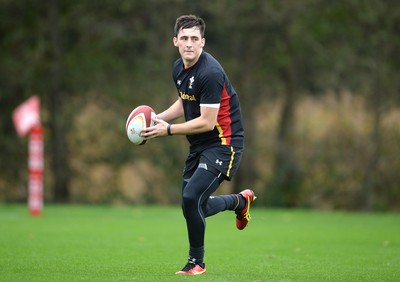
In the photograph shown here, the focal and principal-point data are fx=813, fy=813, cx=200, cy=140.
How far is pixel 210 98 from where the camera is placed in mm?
7520

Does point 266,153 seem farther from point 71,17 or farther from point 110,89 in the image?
point 71,17

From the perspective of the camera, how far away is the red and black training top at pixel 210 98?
7531mm

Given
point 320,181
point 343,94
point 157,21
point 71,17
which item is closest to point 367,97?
point 343,94

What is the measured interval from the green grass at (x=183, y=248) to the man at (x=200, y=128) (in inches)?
23.0

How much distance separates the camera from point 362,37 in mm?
22359

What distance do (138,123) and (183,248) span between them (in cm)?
353

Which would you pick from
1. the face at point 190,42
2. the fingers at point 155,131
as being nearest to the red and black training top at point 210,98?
the face at point 190,42

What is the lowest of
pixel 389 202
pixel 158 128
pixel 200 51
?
pixel 389 202

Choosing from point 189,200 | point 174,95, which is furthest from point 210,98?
point 174,95

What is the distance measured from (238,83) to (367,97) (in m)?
3.96

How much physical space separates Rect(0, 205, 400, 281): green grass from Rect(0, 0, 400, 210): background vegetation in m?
5.55

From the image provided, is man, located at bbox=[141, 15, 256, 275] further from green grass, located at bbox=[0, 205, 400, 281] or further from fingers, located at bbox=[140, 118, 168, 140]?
green grass, located at bbox=[0, 205, 400, 281]

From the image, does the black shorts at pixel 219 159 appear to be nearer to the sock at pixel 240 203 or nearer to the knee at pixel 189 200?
the knee at pixel 189 200

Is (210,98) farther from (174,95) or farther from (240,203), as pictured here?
(174,95)
